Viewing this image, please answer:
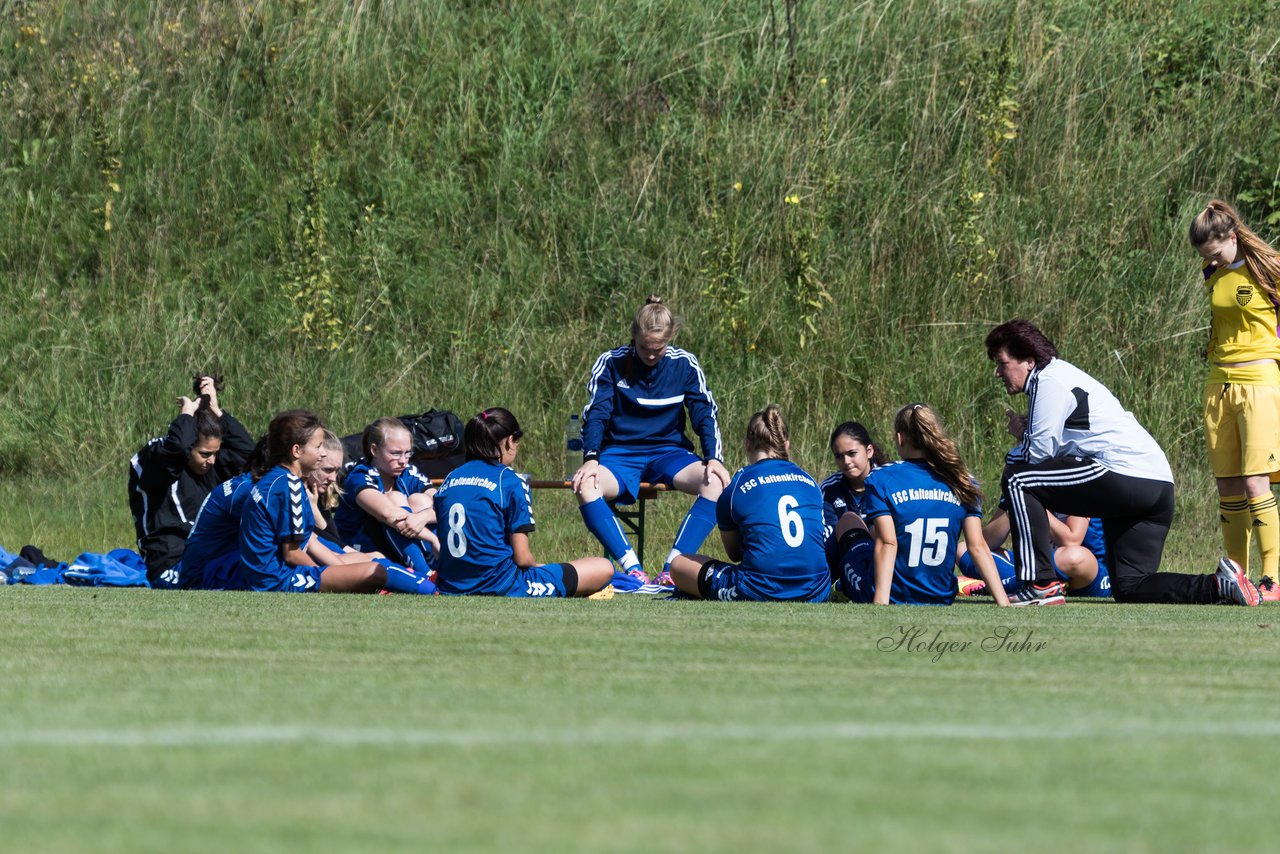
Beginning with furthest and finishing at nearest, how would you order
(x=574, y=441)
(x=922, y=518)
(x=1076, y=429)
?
(x=574, y=441), (x=1076, y=429), (x=922, y=518)

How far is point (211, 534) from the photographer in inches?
381

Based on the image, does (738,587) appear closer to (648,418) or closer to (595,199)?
(648,418)

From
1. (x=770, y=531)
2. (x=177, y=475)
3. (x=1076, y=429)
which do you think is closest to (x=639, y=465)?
(x=770, y=531)

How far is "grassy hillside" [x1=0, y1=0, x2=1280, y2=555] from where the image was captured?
1723 cm

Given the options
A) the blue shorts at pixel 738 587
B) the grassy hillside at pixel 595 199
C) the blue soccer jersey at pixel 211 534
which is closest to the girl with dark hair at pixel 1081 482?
the blue shorts at pixel 738 587

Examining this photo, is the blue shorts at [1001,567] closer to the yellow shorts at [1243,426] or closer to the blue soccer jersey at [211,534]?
the yellow shorts at [1243,426]

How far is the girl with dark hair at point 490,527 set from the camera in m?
9.20

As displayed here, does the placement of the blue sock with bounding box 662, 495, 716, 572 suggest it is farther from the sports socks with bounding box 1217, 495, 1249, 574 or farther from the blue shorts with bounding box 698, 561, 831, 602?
the sports socks with bounding box 1217, 495, 1249, 574

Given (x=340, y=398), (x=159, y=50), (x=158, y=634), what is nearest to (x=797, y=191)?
(x=340, y=398)

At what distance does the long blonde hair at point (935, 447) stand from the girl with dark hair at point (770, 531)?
1.85 ft

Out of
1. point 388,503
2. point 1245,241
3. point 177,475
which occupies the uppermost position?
point 1245,241

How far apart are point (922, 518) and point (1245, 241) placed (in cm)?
249

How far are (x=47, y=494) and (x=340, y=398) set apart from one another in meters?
2.86

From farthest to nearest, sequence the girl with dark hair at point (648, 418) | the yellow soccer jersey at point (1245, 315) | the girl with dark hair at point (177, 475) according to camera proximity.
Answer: the girl with dark hair at point (648, 418), the girl with dark hair at point (177, 475), the yellow soccer jersey at point (1245, 315)
